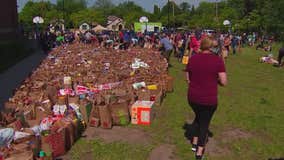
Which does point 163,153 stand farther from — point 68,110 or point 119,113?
point 68,110

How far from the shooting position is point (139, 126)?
7809mm

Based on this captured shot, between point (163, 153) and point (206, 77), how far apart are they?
1558 mm

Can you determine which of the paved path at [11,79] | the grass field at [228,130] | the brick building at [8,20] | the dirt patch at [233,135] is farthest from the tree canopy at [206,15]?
the dirt patch at [233,135]

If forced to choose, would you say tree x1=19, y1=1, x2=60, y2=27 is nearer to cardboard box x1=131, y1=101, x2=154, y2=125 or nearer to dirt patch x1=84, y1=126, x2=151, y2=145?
cardboard box x1=131, y1=101, x2=154, y2=125

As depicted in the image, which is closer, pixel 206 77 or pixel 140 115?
pixel 206 77

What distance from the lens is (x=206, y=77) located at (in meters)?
5.52

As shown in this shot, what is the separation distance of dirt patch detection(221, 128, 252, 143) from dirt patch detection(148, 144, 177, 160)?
1.08m

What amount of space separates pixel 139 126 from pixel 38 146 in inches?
102

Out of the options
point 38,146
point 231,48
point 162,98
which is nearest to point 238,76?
point 162,98

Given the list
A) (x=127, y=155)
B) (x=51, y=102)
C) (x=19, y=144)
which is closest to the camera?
(x=19, y=144)

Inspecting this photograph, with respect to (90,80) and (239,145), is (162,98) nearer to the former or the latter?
(90,80)

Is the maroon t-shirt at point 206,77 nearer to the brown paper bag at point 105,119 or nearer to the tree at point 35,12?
the brown paper bag at point 105,119

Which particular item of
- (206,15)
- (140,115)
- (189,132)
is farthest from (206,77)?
(206,15)

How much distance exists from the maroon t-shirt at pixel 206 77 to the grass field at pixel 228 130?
108cm
